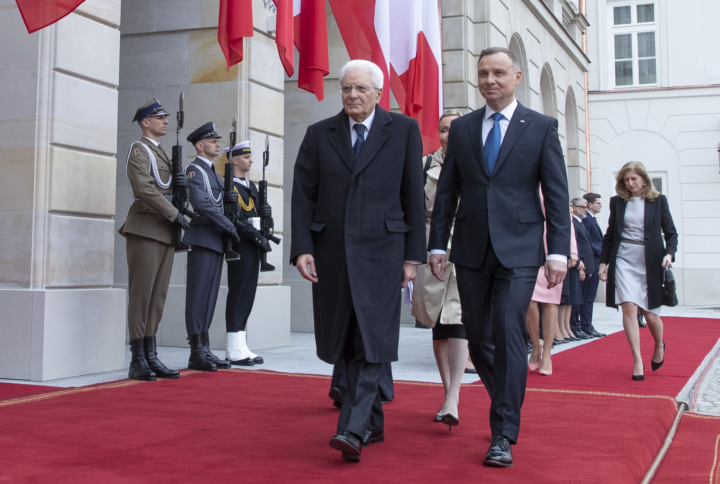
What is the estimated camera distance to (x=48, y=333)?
5.72m

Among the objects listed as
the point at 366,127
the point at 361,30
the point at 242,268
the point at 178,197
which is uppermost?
the point at 361,30

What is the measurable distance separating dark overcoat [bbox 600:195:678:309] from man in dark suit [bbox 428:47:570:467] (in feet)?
9.93

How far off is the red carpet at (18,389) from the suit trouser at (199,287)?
53.8 inches

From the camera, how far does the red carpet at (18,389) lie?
16.7ft

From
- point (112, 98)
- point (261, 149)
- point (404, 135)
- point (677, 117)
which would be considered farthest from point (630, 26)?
point (404, 135)

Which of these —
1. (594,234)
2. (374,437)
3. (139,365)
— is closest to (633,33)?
(594,234)

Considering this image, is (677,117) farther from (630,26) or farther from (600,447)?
(600,447)

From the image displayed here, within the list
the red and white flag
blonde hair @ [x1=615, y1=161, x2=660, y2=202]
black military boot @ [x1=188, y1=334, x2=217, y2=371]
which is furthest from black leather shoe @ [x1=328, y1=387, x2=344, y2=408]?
the red and white flag

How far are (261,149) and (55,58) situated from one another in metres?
2.74

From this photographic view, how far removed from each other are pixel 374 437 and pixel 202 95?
545 centimetres

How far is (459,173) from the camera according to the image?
3.97m

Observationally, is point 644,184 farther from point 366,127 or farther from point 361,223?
point 361,223

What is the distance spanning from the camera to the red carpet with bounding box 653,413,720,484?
355 cm

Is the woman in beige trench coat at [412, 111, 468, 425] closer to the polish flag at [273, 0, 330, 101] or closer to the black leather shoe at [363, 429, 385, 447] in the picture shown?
the black leather shoe at [363, 429, 385, 447]
